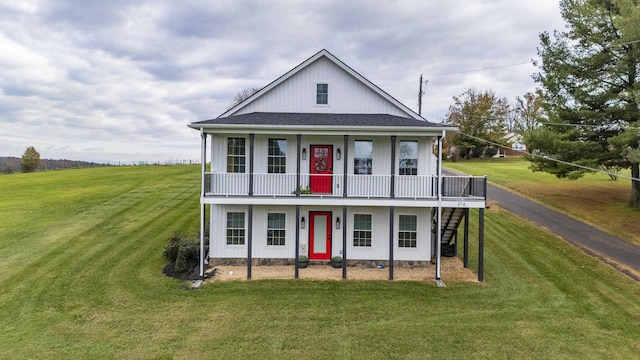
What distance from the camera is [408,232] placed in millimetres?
13391

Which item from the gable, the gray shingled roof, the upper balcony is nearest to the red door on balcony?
the upper balcony

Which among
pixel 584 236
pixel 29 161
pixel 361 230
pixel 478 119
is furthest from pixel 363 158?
pixel 29 161

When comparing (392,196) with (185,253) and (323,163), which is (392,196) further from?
(185,253)

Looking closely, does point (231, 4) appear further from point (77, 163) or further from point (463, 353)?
point (77, 163)

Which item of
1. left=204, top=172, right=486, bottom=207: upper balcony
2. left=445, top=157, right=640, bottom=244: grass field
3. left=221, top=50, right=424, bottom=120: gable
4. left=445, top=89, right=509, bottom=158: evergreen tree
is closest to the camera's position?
left=204, top=172, right=486, bottom=207: upper balcony

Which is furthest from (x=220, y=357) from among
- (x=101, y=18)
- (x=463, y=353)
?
(x=101, y=18)

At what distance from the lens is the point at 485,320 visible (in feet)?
29.3

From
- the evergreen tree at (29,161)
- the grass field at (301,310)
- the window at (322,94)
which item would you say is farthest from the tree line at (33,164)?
the window at (322,94)

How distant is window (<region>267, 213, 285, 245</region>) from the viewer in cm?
1334

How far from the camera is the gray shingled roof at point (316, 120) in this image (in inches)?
471

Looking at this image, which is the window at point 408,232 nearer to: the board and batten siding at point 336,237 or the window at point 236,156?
the board and batten siding at point 336,237

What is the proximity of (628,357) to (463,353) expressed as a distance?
373cm

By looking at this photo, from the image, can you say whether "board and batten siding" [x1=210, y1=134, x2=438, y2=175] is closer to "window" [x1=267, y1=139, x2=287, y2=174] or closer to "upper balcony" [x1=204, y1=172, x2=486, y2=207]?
"window" [x1=267, y1=139, x2=287, y2=174]

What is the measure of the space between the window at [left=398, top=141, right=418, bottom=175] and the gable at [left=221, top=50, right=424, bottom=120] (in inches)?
65.8
